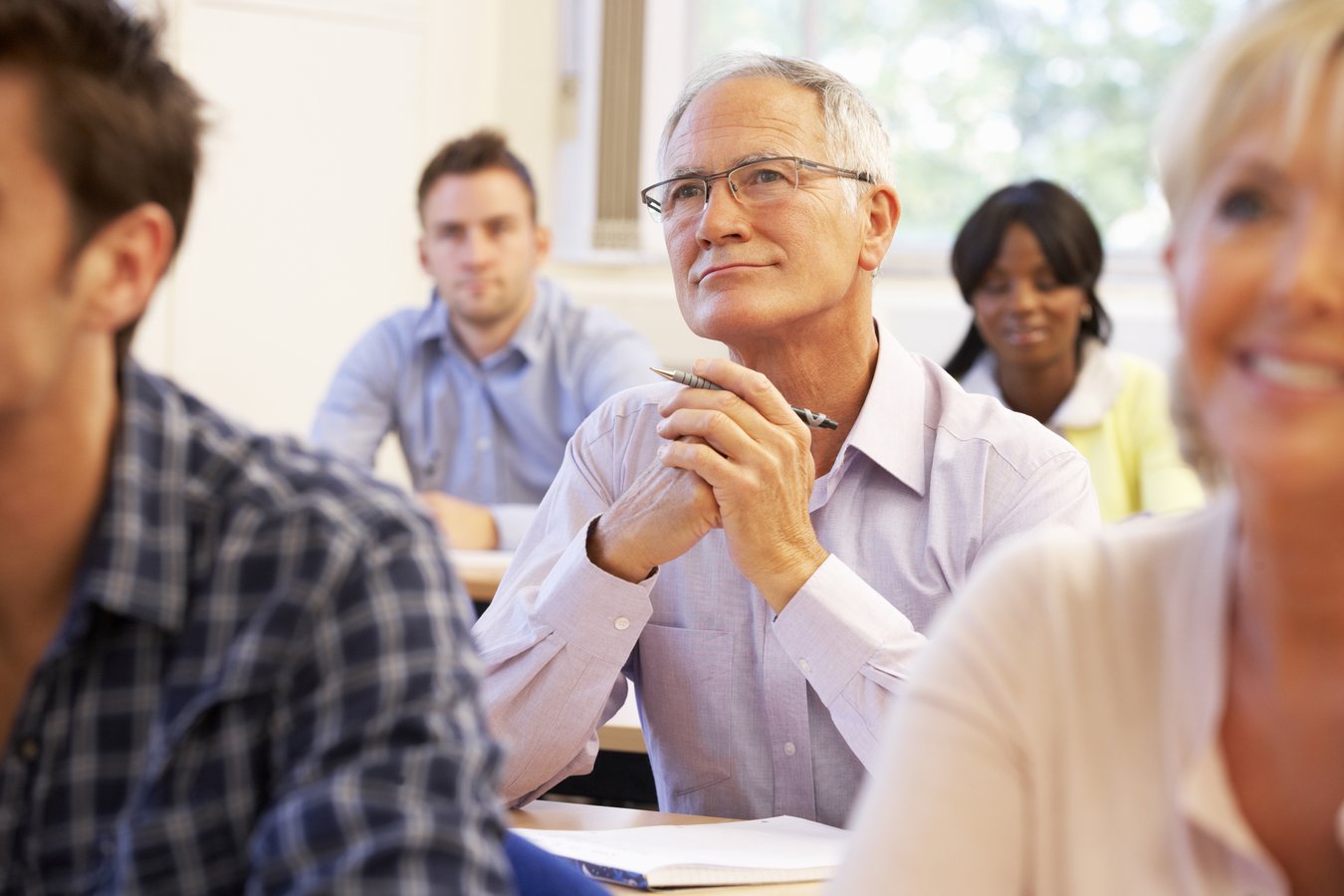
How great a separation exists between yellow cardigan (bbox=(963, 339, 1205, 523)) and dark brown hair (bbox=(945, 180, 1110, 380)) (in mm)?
180

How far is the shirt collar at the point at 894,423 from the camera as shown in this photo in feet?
5.65

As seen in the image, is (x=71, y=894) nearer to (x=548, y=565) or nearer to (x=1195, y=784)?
(x=1195, y=784)

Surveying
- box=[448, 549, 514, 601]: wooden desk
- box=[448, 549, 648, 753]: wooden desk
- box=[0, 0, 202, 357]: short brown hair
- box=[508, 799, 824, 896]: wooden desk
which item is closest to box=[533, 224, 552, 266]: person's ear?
box=[448, 549, 648, 753]: wooden desk

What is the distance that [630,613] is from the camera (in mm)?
1641

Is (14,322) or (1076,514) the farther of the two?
(1076,514)

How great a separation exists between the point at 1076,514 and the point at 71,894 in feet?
3.80

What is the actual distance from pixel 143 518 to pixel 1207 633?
653 millimetres

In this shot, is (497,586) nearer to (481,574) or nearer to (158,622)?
(481,574)

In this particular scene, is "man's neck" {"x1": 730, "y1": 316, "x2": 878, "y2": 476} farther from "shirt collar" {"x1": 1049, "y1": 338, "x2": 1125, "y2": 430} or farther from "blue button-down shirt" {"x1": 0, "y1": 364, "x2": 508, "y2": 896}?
"shirt collar" {"x1": 1049, "y1": 338, "x2": 1125, "y2": 430}

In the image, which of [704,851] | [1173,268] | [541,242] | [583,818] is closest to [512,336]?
[541,242]

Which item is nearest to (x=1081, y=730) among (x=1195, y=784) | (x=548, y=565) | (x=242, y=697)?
(x=1195, y=784)

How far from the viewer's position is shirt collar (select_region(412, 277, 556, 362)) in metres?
3.89

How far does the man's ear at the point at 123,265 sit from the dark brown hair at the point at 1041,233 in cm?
272

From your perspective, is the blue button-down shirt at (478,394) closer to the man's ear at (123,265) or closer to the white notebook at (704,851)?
the white notebook at (704,851)
